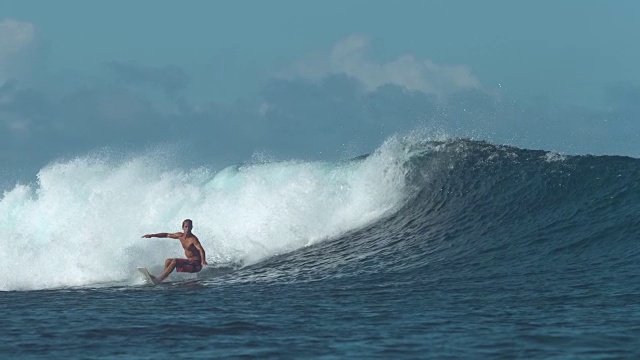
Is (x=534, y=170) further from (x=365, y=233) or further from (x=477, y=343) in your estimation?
(x=477, y=343)

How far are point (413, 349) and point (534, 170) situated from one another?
13.8 metres

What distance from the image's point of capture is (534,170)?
23500 millimetres

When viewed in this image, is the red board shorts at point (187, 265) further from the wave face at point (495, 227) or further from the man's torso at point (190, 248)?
the wave face at point (495, 227)

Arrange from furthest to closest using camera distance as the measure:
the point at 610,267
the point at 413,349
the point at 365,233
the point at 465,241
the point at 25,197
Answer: the point at 25,197 < the point at 365,233 < the point at 465,241 < the point at 610,267 < the point at 413,349

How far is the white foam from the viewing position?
1997 cm

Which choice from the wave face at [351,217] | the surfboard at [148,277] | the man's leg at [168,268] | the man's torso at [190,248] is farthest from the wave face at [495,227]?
the surfboard at [148,277]

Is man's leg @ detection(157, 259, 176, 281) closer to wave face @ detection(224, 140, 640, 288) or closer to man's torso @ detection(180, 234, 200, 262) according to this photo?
man's torso @ detection(180, 234, 200, 262)

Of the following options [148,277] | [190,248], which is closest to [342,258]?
[190,248]

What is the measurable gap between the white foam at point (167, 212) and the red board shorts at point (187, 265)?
136 cm

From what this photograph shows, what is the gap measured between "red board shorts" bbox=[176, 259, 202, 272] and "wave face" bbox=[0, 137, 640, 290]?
69 centimetres

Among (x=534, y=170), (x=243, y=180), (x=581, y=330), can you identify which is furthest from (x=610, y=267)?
(x=243, y=180)

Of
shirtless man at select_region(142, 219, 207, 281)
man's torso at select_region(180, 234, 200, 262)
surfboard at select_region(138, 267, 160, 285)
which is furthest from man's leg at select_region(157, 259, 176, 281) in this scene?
man's torso at select_region(180, 234, 200, 262)

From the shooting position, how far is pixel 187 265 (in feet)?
60.3

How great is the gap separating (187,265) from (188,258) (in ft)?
1.04
